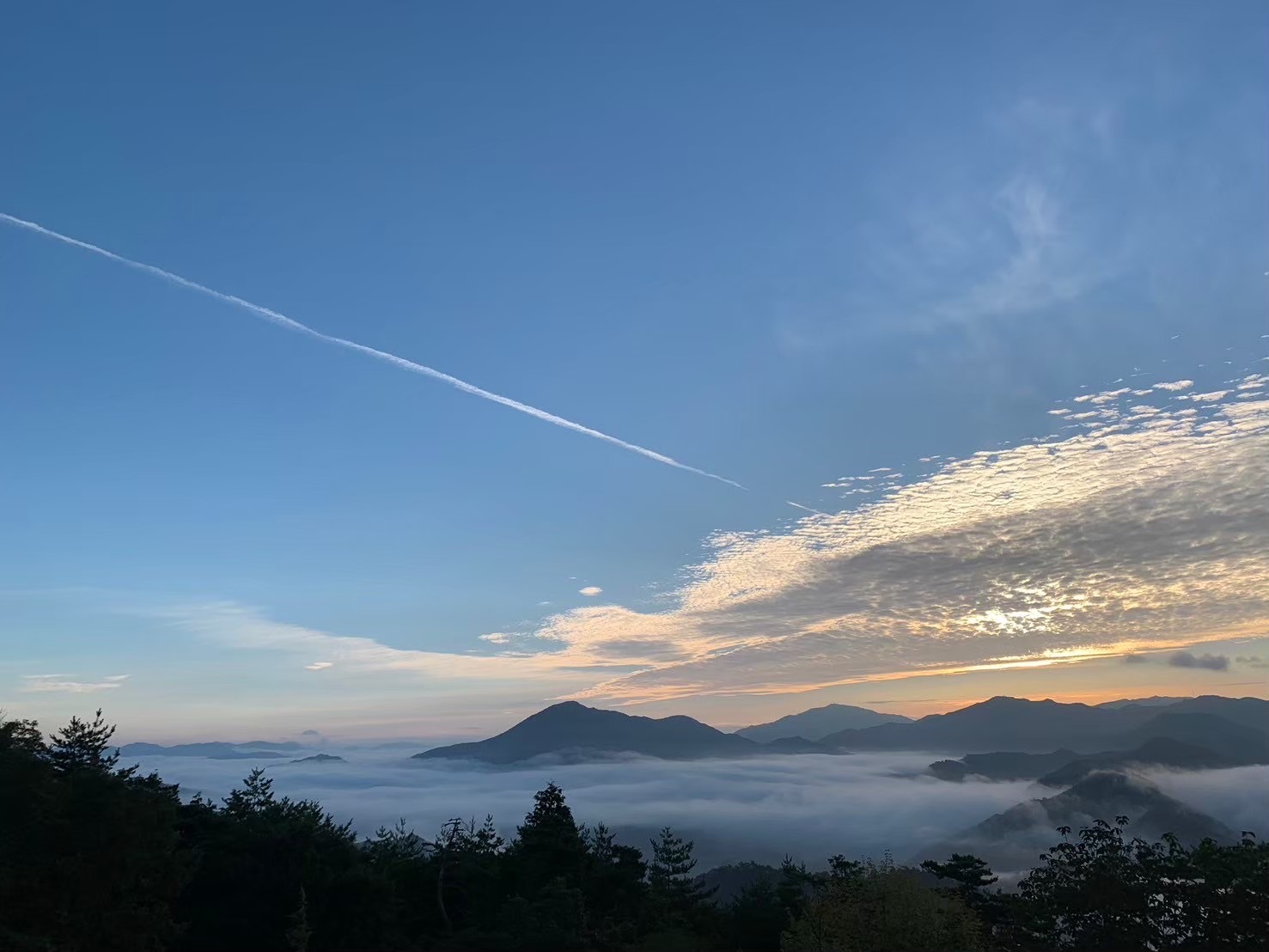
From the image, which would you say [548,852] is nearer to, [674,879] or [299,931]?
[674,879]

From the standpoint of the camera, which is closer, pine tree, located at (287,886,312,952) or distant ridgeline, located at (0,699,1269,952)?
pine tree, located at (287,886,312,952)

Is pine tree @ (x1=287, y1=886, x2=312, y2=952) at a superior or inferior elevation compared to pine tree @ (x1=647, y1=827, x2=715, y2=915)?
superior

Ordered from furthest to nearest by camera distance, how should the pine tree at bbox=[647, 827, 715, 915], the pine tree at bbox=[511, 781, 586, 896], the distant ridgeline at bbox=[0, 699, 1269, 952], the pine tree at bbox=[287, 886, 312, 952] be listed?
the pine tree at bbox=[647, 827, 715, 915] < the pine tree at bbox=[511, 781, 586, 896] < the distant ridgeline at bbox=[0, 699, 1269, 952] < the pine tree at bbox=[287, 886, 312, 952]

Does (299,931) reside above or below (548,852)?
above

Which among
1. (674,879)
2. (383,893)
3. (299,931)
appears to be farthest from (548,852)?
(299,931)

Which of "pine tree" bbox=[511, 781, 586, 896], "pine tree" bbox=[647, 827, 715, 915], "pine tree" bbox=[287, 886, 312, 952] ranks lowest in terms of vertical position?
"pine tree" bbox=[647, 827, 715, 915]

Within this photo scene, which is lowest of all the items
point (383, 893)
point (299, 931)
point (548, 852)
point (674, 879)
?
point (674, 879)

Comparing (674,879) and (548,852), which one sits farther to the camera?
(674,879)

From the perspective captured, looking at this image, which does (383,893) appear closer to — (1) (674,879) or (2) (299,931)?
(2) (299,931)

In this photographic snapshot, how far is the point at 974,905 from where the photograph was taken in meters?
67.5

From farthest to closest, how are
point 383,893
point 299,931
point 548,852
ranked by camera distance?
1. point 548,852
2. point 383,893
3. point 299,931

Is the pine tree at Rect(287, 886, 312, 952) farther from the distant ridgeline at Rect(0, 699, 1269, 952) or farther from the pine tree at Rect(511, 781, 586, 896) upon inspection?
the pine tree at Rect(511, 781, 586, 896)

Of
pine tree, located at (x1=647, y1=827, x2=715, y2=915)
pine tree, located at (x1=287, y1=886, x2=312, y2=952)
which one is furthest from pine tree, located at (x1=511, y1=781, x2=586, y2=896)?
pine tree, located at (x1=287, y1=886, x2=312, y2=952)

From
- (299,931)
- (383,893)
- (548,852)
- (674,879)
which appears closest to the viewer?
(299,931)
